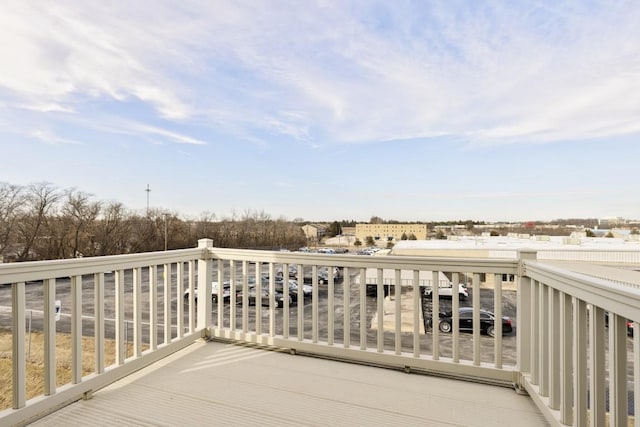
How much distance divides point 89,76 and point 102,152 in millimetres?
8572

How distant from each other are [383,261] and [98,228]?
21.9 metres

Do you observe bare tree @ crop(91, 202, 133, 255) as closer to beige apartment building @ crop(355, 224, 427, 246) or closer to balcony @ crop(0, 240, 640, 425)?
beige apartment building @ crop(355, 224, 427, 246)

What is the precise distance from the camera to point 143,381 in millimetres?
1797

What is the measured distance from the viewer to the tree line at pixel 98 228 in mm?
15789

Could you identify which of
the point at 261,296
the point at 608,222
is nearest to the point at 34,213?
the point at 261,296

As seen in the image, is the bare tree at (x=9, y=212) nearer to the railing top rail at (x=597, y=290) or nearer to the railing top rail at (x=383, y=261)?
the railing top rail at (x=383, y=261)

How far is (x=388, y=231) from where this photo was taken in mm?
23938

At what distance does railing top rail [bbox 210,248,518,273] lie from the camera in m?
1.81

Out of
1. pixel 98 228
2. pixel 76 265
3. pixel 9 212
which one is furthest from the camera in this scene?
pixel 98 228

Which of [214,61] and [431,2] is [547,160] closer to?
[431,2]

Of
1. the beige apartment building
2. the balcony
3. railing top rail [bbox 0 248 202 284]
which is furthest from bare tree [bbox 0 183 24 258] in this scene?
the beige apartment building

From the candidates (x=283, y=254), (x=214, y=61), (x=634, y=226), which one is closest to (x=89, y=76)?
(x=214, y=61)

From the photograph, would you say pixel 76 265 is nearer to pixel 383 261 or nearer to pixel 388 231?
pixel 383 261

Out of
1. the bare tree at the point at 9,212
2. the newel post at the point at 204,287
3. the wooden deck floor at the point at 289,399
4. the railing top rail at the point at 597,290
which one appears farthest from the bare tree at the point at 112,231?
the railing top rail at the point at 597,290
